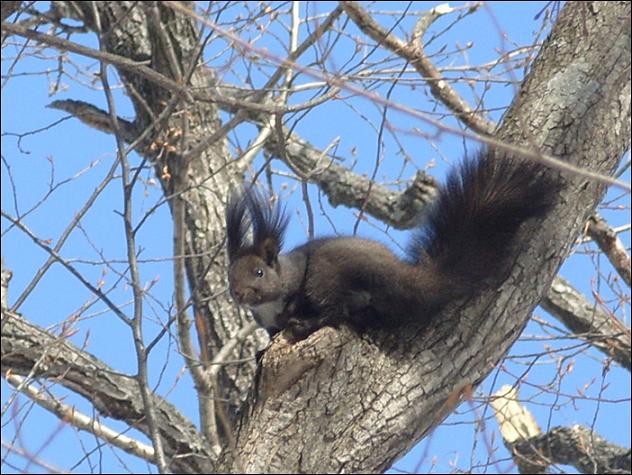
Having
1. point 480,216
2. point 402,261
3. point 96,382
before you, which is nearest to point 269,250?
point 402,261

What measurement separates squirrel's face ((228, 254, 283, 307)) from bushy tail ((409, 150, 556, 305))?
24.1 inches

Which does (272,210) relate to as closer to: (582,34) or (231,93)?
(582,34)

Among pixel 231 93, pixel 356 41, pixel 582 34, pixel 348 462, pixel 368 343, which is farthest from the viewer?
pixel 231 93

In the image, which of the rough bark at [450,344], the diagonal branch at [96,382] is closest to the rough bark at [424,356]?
the rough bark at [450,344]

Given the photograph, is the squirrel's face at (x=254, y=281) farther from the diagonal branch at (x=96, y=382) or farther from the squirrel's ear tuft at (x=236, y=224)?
the diagonal branch at (x=96, y=382)

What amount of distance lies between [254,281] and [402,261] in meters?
0.57

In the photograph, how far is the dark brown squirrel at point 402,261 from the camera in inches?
136

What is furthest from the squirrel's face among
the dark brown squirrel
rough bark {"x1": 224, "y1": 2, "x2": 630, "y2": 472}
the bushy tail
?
rough bark {"x1": 224, "y1": 2, "x2": 630, "y2": 472}

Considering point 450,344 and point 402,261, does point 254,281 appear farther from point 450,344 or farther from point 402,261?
point 450,344

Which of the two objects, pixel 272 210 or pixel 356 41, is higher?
pixel 356 41

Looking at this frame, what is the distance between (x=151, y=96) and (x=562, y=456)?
9.55 ft

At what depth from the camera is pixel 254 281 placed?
4070 millimetres

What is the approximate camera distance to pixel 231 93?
6.14 m

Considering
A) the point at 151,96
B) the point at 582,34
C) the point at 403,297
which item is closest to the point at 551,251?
the point at 403,297
